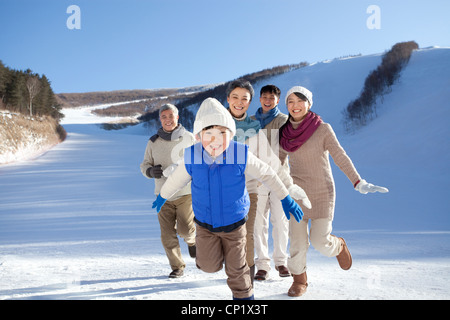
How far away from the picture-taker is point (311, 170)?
2.85 meters

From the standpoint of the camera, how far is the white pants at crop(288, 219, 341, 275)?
281cm

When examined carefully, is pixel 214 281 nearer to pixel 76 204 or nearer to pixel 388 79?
pixel 76 204

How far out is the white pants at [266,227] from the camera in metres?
3.31

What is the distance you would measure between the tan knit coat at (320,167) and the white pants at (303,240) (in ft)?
0.28

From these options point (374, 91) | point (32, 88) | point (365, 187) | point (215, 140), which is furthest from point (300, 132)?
point (32, 88)

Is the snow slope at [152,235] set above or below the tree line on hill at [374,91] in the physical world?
below

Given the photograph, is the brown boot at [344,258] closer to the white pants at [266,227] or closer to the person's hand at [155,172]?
the white pants at [266,227]

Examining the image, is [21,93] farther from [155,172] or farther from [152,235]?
[155,172]

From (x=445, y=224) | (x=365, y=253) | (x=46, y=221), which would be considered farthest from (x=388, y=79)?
(x=46, y=221)

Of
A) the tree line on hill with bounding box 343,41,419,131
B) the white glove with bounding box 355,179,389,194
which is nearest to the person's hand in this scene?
the white glove with bounding box 355,179,389,194

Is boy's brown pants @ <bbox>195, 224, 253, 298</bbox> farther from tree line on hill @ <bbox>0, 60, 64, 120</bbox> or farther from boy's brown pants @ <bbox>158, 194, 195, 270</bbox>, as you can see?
tree line on hill @ <bbox>0, 60, 64, 120</bbox>

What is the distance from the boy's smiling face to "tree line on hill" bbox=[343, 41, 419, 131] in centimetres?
1862

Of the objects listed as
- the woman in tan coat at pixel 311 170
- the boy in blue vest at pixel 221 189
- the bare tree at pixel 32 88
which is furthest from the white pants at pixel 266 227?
the bare tree at pixel 32 88
